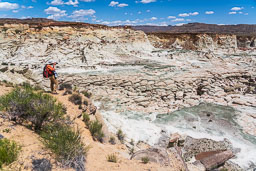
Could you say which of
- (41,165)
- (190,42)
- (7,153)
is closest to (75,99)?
(41,165)

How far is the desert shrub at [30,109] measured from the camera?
4031 mm

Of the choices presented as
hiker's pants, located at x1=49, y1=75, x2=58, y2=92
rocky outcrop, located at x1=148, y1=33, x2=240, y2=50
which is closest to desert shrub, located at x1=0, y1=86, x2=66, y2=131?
hiker's pants, located at x1=49, y1=75, x2=58, y2=92

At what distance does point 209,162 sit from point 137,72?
9.48 meters

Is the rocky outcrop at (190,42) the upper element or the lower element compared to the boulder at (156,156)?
upper

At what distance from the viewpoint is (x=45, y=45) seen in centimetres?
1622

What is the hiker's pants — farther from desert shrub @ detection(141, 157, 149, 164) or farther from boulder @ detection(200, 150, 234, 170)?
boulder @ detection(200, 150, 234, 170)

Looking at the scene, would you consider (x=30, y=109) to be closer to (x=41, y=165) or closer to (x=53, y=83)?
(x=41, y=165)

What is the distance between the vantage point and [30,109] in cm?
407

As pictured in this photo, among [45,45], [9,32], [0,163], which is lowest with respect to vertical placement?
[0,163]

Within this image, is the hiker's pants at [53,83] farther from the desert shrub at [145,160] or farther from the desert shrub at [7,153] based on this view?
the desert shrub at [145,160]

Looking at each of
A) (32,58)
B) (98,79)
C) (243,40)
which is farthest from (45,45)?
(243,40)

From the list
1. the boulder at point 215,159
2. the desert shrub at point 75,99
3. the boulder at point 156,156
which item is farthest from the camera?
the desert shrub at point 75,99

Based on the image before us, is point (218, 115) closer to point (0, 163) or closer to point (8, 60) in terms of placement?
point (0, 163)

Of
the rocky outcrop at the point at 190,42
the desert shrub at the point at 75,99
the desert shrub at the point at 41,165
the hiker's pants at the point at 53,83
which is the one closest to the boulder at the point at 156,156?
the desert shrub at the point at 41,165
